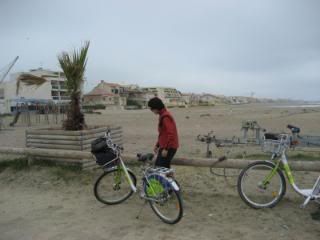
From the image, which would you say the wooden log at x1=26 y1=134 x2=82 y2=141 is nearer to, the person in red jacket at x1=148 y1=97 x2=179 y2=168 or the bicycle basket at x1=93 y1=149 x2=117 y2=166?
the bicycle basket at x1=93 y1=149 x2=117 y2=166

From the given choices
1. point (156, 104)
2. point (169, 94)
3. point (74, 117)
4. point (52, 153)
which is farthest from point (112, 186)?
point (169, 94)

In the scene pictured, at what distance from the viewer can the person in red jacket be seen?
456 centimetres

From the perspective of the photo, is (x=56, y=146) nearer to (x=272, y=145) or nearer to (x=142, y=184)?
(x=142, y=184)

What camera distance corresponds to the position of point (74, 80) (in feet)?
24.7

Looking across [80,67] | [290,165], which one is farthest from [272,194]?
[80,67]

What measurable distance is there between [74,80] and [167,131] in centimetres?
378

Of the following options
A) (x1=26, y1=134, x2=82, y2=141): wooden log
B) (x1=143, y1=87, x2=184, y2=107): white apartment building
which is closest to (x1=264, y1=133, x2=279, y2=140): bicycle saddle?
(x1=26, y1=134, x2=82, y2=141): wooden log

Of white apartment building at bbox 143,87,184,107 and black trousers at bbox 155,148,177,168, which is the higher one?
white apartment building at bbox 143,87,184,107

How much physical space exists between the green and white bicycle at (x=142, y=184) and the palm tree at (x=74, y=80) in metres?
2.69

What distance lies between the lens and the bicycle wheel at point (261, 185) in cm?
457

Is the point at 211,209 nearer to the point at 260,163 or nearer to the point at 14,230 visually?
the point at 260,163

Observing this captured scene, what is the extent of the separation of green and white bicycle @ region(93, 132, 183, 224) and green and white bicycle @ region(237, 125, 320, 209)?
1115 millimetres

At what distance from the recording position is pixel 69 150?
22.6 feet

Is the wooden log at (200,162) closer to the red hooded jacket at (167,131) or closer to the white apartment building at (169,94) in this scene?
the red hooded jacket at (167,131)
